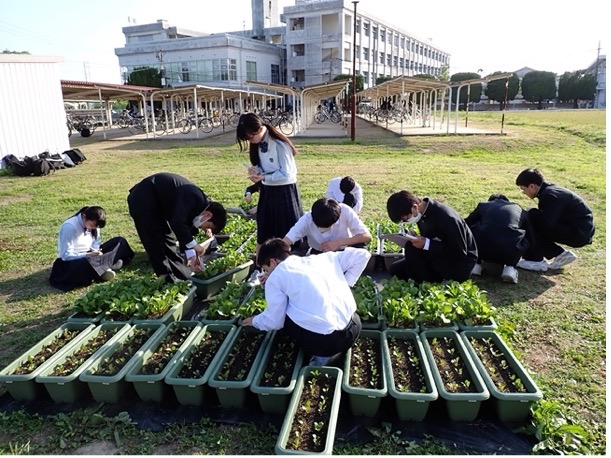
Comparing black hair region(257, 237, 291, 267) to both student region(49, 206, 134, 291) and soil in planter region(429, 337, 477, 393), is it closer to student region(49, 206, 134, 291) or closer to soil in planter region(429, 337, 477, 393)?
soil in planter region(429, 337, 477, 393)

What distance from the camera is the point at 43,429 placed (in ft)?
8.16

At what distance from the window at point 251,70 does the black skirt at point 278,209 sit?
1695 inches

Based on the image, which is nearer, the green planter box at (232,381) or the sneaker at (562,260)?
the green planter box at (232,381)

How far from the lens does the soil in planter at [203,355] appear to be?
273 centimetres

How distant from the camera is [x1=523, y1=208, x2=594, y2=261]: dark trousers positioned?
14.8 feet

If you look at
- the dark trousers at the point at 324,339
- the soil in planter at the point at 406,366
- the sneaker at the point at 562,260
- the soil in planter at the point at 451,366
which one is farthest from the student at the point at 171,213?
the sneaker at the point at 562,260

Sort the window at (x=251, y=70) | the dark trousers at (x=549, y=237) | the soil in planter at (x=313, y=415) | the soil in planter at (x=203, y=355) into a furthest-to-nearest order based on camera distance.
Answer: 1. the window at (x=251, y=70)
2. the dark trousers at (x=549, y=237)
3. the soil in planter at (x=203, y=355)
4. the soil in planter at (x=313, y=415)

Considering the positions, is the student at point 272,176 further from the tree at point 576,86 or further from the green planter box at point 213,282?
the tree at point 576,86

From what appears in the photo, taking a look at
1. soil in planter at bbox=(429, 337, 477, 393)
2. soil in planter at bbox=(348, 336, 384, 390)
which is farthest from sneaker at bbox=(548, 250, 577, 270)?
soil in planter at bbox=(348, 336, 384, 390)

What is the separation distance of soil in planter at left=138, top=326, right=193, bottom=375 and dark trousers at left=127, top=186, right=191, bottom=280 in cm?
113

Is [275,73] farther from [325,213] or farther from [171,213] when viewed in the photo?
[325,213]

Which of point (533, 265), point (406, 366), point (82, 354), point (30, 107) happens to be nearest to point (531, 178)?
point (533, 265)

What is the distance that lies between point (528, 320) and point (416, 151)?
35.9 ft

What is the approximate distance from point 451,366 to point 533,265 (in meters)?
2.41
